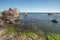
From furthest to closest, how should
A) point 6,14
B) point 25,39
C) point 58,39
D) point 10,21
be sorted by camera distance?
point 6,14 < point 10,21 < point 58,39 < point 25,39

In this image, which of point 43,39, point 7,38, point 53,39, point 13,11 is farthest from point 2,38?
point 13,11

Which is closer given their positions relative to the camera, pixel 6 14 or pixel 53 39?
pixel 53 39

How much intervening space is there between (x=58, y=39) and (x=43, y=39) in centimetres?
388

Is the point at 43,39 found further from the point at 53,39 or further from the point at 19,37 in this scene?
the point at 19,37

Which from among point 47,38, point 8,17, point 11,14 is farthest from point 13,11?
point 47,38

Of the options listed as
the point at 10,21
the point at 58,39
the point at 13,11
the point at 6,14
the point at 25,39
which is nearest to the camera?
the point at 25,39

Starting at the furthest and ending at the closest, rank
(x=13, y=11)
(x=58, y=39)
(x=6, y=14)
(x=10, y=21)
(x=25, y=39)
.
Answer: (x=13, y=11) < (x=6, y=14) < (x=10, y=21) < (x=58, y=39) < (x=25, y=39)

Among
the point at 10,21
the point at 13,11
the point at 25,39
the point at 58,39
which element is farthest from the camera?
the point at 13,11

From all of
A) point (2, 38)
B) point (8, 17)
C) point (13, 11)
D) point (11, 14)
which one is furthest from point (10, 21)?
point (2, 38)

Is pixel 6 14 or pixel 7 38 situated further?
pixel 6 14

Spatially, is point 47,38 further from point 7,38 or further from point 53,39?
point 7,38

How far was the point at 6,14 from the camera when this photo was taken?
238 feet

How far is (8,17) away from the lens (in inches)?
2719

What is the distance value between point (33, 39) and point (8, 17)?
34.6 meters
